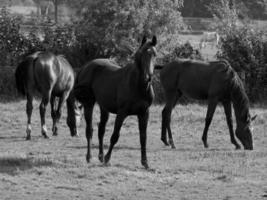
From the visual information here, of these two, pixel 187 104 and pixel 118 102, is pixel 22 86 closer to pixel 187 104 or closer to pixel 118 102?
pixel 118 102

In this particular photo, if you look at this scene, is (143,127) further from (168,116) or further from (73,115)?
(73,115)

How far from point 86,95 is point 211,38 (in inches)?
967

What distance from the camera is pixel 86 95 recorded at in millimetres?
12250

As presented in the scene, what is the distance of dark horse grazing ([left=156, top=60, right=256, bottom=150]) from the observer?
1488cm

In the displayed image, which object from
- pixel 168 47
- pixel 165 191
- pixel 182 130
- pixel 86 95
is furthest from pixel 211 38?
pixel 165 191

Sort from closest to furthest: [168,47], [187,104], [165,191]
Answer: [165,191], [187,104], [168,47]

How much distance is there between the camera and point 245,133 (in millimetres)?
14898

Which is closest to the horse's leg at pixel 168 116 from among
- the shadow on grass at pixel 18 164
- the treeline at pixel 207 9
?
the shadow on grass at pixel 18 164

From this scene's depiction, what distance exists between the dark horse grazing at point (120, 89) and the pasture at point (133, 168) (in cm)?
73

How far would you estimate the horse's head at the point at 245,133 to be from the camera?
14.8m

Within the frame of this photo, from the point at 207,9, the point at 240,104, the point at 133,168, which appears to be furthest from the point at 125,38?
the point at 207,9

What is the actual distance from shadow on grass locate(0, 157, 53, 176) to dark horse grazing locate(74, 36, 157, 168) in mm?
828

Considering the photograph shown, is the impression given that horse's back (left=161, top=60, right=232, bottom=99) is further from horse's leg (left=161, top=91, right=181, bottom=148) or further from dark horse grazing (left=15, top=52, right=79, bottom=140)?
dark horse grazing (left=15, top=52, right=79, bottom=140)

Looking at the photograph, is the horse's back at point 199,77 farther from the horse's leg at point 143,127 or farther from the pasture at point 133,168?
the horse's leg at point 143,127
